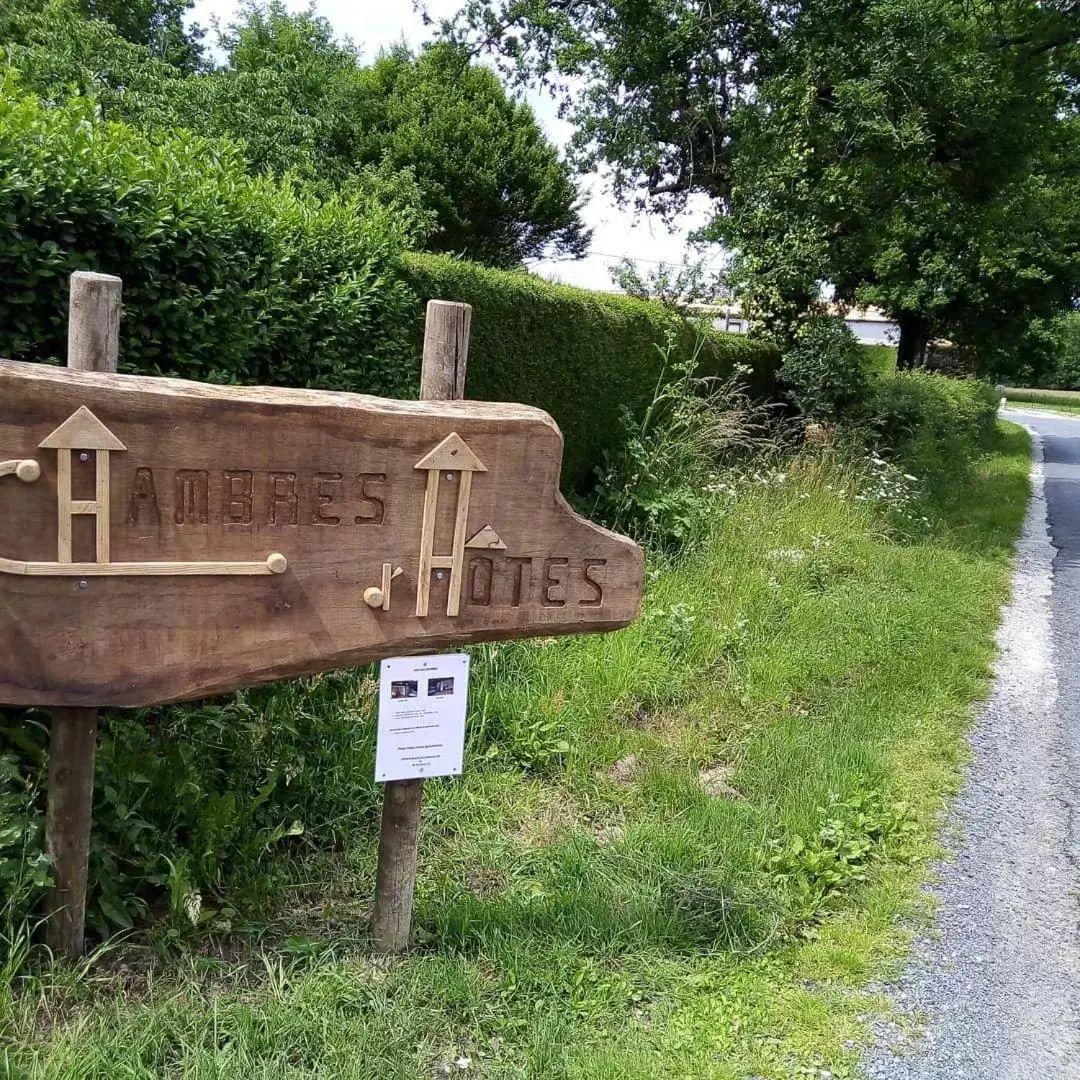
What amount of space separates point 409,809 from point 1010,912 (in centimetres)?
223

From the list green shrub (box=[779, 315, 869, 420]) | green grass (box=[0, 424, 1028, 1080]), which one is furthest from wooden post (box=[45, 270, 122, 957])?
green shrub (box=[779, 315, 869, 420])

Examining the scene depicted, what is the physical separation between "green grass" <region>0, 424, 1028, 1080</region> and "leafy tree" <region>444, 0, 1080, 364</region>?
6817 millimetres

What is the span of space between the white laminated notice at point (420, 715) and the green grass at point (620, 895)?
0.59m

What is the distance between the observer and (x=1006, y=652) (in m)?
5.72

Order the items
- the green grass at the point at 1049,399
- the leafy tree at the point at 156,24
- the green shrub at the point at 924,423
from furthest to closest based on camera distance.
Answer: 1. the green grass at the point at 1049,399
2. the leafy tree at the point at 156,24
3. the green shrub at the point at 924,423

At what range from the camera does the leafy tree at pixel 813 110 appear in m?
9.67

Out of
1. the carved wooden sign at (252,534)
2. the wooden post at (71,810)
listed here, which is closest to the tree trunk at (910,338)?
the carved wooden sign at (252,534)

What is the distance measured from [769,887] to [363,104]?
72.1 ft

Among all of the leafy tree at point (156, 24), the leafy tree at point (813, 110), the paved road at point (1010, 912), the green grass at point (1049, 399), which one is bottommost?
the paved road at point (1010, 912)

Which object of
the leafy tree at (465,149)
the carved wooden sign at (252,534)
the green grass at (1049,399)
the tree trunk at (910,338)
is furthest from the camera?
the green grass at (1049,399)

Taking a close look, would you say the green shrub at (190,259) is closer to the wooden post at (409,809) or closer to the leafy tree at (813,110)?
the wooden post at (409,809)

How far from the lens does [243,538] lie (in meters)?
1.97

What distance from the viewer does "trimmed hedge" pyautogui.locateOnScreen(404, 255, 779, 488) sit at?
4.87m

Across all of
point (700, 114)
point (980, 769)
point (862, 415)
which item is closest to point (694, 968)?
point (980, 769)
